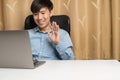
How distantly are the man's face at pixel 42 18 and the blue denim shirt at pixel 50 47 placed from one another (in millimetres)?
70

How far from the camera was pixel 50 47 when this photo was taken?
1950 mm

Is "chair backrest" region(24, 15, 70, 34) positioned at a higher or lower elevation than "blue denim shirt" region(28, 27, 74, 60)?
higher

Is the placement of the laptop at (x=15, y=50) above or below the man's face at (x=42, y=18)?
below

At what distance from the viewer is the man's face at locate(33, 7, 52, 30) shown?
6.60 feet

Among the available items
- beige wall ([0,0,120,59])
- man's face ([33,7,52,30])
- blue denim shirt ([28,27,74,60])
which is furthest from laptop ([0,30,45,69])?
beige wall ([0,0,120,59])

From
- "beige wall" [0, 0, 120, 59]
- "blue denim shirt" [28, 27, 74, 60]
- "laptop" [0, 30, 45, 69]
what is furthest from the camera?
"beige wall" [0, 0, 120, 59]

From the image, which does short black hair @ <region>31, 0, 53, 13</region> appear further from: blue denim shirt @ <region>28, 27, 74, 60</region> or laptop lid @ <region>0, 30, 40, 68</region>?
laptop lid @ <region>0, 30, 40, 68</region>

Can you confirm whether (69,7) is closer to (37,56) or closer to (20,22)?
(20,22)

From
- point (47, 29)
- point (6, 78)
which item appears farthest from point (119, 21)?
point (6, 78)

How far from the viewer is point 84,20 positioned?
2336 mm

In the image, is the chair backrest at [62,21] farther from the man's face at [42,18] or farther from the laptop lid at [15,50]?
the laptop lid at [15,50]

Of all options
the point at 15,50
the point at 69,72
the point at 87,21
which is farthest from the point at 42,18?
the point at 69,72

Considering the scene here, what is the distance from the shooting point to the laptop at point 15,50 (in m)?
1.23

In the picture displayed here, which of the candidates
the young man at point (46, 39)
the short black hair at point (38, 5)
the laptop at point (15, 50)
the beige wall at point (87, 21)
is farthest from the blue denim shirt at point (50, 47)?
the laptop at point (15, 50)
